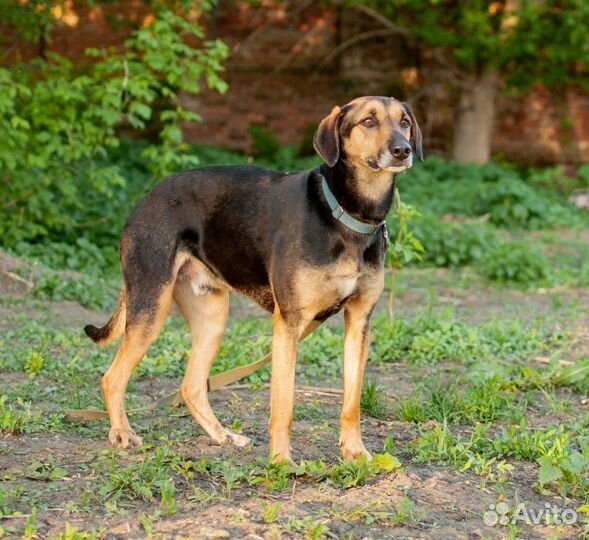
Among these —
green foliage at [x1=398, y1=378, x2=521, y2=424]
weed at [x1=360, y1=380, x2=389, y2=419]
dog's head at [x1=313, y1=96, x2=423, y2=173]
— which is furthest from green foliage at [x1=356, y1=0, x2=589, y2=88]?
dog's head at [x1=313, y1=96, x2=423, y2=173]

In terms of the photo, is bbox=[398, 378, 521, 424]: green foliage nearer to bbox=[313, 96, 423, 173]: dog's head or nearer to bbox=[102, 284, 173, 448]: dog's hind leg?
bbox=[102, 284, 173, 448]: dog's hind leg

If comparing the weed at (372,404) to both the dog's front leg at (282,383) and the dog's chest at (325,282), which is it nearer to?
the dog's front leg at (282,383)

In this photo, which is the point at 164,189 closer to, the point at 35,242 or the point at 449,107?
the point at 35,242

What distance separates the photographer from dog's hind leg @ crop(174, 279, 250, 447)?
5.97 m

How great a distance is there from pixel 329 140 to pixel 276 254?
0.61 metres

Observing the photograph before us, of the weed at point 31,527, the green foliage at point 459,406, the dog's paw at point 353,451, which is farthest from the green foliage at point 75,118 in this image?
the weed at point 31,527

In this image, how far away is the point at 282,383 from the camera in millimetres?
5117

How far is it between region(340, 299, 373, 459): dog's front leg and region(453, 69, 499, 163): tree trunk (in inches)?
564

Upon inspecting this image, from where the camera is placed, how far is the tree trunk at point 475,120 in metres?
19.1

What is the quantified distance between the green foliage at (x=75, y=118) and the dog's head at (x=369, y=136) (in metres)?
5.30

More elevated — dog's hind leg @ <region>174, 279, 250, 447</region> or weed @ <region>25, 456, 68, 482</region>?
dog's hind leg @ <region>174, 279, 250, 447</region>

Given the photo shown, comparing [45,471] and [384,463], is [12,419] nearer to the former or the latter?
[45,471]

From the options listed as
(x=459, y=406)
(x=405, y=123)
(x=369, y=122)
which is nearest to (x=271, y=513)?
(x=369, y=122)

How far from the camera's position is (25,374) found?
7051 millimetres
